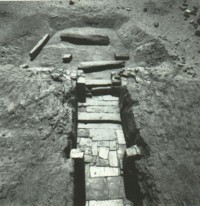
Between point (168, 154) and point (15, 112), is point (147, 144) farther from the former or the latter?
point (15, 112)

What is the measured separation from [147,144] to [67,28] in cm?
700

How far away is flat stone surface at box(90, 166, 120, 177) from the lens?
4.93 metres

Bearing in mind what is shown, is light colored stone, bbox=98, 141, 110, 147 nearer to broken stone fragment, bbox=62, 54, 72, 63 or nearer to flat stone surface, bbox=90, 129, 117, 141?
flat stone surface, bbox=90, 129, 117, 141

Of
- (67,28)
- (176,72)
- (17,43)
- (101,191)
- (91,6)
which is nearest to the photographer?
(101,191)

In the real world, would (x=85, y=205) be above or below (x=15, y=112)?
below

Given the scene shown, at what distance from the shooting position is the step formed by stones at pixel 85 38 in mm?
8742

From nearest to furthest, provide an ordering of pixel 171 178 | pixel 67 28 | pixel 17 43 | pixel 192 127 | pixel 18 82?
pixel 171 178, pixel 192 127, pixel 18 82, pixel 17 43, pixel 67 28

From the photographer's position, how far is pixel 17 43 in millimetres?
8172

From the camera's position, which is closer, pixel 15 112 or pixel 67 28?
pixel 15 112

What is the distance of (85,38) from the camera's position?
8.73 m

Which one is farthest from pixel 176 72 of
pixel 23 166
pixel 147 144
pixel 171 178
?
pixel 23 166

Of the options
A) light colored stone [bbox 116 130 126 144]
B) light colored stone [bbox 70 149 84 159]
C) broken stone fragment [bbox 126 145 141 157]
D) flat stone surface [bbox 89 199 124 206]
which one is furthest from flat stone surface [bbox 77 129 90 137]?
flat stone surface [bbox 89 199 124 206]

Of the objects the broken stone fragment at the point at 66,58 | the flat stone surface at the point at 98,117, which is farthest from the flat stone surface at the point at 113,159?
the broken stone fragment at the point at 66,58

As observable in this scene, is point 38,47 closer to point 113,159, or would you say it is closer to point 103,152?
point 103,152
